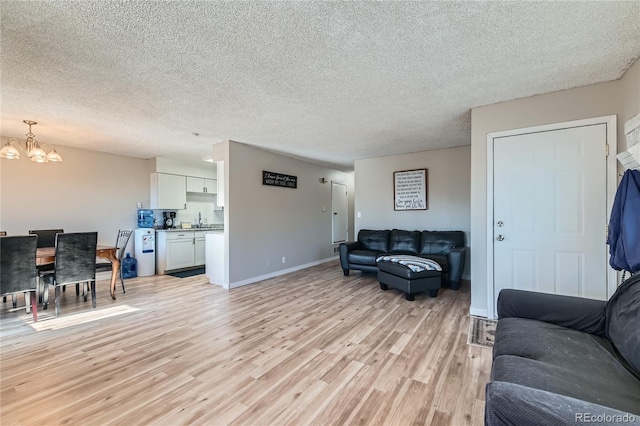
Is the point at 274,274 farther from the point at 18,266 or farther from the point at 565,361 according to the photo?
the point at 565,361

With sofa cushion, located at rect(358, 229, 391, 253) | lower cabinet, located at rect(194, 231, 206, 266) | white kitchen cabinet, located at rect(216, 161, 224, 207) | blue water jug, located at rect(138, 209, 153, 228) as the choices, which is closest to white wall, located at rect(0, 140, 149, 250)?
blue water jug, located at rect(138, 209, 153, 228)

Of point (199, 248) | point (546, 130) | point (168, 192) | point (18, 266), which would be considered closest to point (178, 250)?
point (199, 248)

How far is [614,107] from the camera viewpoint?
8.01 ft

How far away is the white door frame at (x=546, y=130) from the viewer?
2.42 m

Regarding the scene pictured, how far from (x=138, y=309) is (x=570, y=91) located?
534 centimetres

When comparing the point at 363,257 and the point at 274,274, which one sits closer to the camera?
the point at 363,257

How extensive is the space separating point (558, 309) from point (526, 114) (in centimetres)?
202

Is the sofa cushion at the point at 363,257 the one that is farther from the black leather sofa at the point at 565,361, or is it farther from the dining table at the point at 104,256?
the dining table at the point at 104,256

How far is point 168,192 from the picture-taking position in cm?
579

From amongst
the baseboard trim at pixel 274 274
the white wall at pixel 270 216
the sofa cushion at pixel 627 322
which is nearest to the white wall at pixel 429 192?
the white wall at pixel 270 216

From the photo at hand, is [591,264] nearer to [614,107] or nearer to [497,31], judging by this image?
[614,107]

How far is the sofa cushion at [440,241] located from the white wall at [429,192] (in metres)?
0.36

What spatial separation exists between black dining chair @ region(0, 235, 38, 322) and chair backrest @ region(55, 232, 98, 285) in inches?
8.5

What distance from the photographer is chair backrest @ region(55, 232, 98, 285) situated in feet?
10.7
